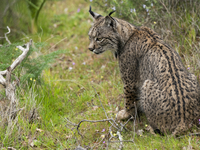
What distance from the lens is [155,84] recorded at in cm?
368

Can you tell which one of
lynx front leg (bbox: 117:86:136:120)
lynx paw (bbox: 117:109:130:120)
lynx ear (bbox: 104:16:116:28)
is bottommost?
lynx paw (bbox: 117:109:130:120)

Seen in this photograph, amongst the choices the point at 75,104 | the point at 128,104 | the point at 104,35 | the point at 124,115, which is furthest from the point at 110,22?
the point at 75,104

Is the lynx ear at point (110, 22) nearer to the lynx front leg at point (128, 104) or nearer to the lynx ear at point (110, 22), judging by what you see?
the lynx ear at point (110, 22)

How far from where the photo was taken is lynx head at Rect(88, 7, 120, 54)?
4.30m

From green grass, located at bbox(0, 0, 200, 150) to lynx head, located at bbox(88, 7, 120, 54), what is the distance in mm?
757

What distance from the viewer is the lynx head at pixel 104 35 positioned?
169 inches

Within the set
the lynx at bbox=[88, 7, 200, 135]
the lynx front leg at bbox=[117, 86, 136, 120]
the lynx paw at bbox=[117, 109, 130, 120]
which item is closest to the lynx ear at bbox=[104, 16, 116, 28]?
the lynx at bbox=[88, 7, 200, 135]

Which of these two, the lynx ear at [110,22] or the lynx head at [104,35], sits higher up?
the lynx ear at [110,22]

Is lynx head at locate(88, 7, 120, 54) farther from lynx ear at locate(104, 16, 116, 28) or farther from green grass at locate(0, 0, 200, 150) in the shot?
green grass at locate(0, 0, 200, 150)

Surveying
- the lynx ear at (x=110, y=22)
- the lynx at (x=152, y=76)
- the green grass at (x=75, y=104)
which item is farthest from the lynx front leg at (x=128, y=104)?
the lynx ear at (x=110, y=22)

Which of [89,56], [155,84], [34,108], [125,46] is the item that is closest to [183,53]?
[125,46]

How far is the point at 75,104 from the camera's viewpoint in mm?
5188

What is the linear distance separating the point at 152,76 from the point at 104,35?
3.74 feet

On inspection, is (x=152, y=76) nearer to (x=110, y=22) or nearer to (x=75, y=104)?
(x=110, y=22)
